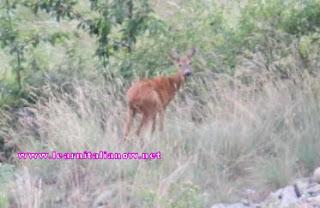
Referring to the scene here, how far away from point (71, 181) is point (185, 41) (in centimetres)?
466

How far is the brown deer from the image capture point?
432 inches

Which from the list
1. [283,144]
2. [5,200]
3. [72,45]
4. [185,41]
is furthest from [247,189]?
[72,45]

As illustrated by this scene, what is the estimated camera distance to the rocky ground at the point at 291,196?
8.46m

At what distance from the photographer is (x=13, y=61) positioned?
45.0 ft

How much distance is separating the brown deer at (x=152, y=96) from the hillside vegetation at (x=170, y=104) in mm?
237

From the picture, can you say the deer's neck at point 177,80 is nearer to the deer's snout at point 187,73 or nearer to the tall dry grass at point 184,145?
the deer's snout at point 187,73

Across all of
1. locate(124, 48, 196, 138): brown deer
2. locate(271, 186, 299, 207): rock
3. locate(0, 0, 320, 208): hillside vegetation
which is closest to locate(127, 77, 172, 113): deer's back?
locate(124, 48, 196, 138): brown deer

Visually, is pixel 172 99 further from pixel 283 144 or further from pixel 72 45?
pixel 72 45

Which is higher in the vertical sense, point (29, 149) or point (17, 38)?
point (17, 38)

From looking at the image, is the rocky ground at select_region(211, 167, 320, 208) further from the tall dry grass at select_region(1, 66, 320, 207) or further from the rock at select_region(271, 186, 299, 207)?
the tall dry grass at select_region(1, 66, 320, 207)

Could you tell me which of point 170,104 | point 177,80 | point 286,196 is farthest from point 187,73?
point 286,196

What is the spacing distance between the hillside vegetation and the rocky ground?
16cm

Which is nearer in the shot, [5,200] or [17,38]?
[5,200]

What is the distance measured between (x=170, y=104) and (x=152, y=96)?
4.23ft
